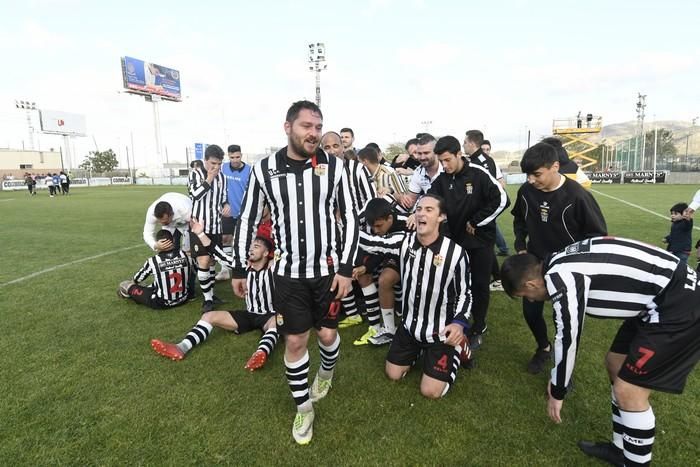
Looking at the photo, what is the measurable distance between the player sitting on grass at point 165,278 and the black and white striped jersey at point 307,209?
2.99 metres

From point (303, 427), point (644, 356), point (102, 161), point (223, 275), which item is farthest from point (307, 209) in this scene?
point (102, 161)

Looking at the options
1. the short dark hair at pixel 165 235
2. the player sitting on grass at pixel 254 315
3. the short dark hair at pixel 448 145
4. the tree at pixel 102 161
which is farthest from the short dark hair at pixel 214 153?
the tree at pixel 102 161

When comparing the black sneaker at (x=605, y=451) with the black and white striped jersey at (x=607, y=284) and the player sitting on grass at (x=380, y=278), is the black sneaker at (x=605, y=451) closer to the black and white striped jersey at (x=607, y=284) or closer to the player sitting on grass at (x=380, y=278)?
the black and white striped jersey at (x=607, y=284)

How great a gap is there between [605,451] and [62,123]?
72471 millimetres

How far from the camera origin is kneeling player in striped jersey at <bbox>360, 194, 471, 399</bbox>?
3.47 metres

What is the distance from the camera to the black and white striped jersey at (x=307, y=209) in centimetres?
275

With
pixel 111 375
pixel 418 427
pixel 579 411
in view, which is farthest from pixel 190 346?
pixel 579 411

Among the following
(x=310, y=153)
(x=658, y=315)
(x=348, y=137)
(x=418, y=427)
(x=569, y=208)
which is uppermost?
(x=348, y=137)

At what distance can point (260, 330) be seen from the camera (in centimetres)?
473

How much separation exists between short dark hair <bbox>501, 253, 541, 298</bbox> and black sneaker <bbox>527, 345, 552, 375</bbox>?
1640 mm

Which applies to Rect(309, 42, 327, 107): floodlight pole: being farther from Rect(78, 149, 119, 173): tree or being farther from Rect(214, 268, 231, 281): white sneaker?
Rect(78, 149, 119, 173): tree

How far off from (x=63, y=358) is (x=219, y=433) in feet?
7.37

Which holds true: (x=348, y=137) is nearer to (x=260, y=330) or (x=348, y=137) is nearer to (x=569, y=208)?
(x=260, y=330)

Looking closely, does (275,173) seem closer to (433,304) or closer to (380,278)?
(433,304)
